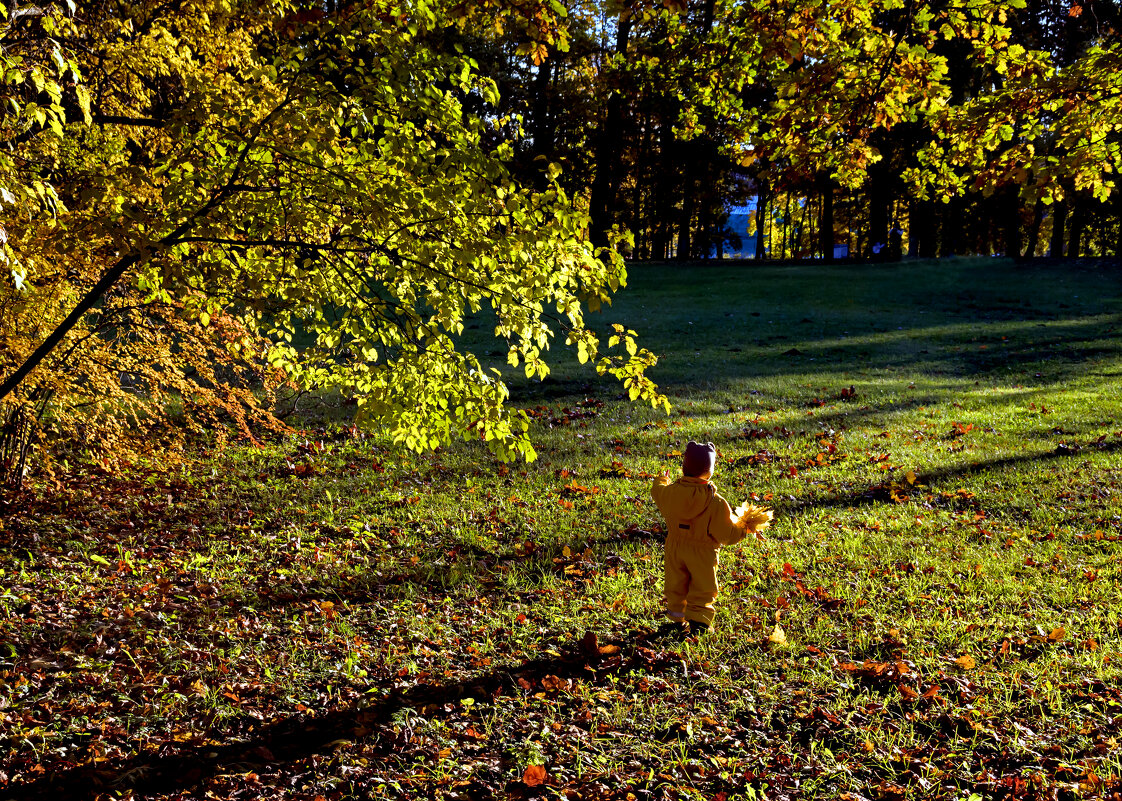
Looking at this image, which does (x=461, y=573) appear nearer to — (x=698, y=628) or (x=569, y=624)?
(x=569, y=624)

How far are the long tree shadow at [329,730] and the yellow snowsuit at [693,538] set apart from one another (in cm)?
29

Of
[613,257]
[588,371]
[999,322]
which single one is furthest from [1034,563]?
[999,322]

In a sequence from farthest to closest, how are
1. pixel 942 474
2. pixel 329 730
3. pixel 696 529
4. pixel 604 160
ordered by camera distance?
pixel 604 160
pixel 942 474
pixel 696 529
pixel 329 730

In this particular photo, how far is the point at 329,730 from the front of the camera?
12.3ft

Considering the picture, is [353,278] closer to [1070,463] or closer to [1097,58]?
[1097,58]

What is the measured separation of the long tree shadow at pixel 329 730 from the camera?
10.8ft

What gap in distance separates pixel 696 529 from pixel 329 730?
7.77 ft

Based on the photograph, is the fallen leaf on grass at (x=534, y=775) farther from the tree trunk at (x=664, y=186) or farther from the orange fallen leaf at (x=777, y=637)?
the tree trunk at (x=664, y=186)

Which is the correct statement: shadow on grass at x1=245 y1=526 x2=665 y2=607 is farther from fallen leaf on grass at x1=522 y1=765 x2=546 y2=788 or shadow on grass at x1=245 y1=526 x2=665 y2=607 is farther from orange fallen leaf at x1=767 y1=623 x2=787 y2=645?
fallen leaf on grass at x1=522 y1=765 x2=546 y2=788

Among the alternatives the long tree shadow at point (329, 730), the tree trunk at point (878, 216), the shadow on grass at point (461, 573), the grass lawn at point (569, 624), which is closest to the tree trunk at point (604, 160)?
the tree trunk at point (878, 216)

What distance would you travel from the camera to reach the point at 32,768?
133 inches

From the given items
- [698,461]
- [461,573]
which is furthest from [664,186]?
[698,461]

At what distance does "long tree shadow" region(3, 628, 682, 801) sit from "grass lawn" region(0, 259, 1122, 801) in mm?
18

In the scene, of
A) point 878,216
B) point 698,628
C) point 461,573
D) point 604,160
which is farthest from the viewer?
point 878,216
